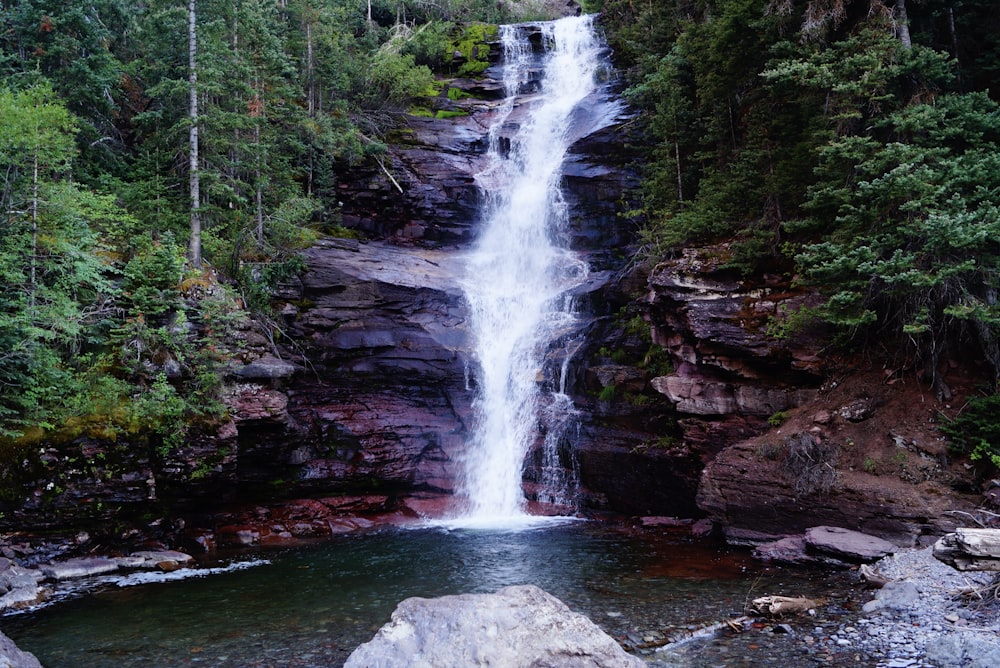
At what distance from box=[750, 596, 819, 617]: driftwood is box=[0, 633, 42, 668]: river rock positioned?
33.7ft

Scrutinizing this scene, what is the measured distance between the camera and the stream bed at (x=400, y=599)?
8344mm

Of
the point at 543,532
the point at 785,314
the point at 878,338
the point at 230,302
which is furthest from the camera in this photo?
the point at 230,302

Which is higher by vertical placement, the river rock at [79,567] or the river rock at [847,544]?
the river rock at [847,544]

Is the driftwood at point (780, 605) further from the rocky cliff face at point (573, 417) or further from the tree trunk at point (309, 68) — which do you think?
the tree trunk at point (309, 68)

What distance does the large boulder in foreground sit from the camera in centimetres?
577

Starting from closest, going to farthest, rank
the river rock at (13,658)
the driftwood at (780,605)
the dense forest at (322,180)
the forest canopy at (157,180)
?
1. the river rock at (13,658)
2. the driftwood at (780,605)
3. the dense forest at (322,180)
4. the forest canopy at (157,180)

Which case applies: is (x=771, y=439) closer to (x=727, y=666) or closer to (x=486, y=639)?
(x=727, y=666)

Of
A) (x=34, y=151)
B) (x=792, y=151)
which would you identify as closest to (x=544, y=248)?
(x=792, y=151)

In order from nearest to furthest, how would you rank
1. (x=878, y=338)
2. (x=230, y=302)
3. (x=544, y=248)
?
(x=878, y=338) → (x=230, y=302) → (x=544, y=248)

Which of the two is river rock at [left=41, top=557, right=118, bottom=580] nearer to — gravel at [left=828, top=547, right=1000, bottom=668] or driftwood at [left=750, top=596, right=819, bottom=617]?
driftwood at [left=750, top=596, right=819, bottom=617]

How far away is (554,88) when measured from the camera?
3172 centimetres

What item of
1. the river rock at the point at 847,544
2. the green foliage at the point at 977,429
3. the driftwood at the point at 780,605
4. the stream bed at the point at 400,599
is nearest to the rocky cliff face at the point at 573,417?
the river rock at the point at 847,544

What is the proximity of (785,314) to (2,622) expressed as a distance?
1738 cm

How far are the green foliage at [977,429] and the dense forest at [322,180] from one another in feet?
0.19
